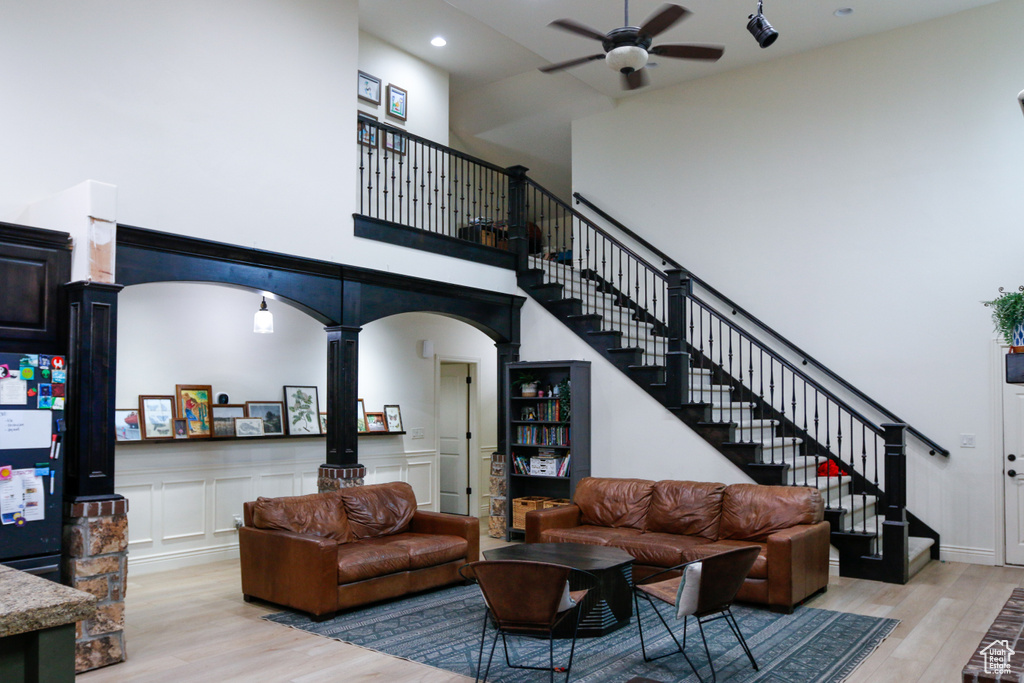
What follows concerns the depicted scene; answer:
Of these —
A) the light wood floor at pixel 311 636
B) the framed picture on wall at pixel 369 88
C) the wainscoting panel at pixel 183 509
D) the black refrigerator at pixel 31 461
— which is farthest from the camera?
the framed picture on wall at pixel 369 88

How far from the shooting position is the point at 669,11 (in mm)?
4676

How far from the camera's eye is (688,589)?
3.98 metres

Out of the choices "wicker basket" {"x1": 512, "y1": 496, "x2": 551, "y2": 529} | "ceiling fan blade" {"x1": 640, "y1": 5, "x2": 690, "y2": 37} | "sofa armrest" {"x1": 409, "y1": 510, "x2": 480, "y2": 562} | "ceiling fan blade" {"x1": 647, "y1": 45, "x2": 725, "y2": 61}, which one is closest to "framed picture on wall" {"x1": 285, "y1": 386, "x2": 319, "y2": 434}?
"sofa armrest" {"x1": 409, "y1": 510, "x2": 480, "y2": 562}

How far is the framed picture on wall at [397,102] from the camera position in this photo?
9.05 meters

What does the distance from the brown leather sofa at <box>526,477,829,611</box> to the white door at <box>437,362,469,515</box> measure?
10.9ft

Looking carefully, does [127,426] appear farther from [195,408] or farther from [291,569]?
[291,569]

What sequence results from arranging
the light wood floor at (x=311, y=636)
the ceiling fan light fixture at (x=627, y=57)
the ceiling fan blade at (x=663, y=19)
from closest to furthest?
the light wood floor at (x=311, y=636) < the ceiling fan blade at (x=663, y=19) < the ceiling fan light fixture at (x=627, y=57)

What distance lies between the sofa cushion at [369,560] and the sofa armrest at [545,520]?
117cm

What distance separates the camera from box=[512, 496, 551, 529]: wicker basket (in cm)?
816

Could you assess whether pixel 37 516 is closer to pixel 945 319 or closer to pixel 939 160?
pixel 945 319

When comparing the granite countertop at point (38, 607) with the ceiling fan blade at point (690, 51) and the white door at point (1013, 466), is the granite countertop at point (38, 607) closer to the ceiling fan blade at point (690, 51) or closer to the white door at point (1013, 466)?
the ceiling fan blade at point (690, 51)

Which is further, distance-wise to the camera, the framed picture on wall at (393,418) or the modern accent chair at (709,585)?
the framed picture on wall at (393,418)

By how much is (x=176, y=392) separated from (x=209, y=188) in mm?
2194

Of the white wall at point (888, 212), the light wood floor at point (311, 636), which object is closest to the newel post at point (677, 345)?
the white wall at point (888, 212)
